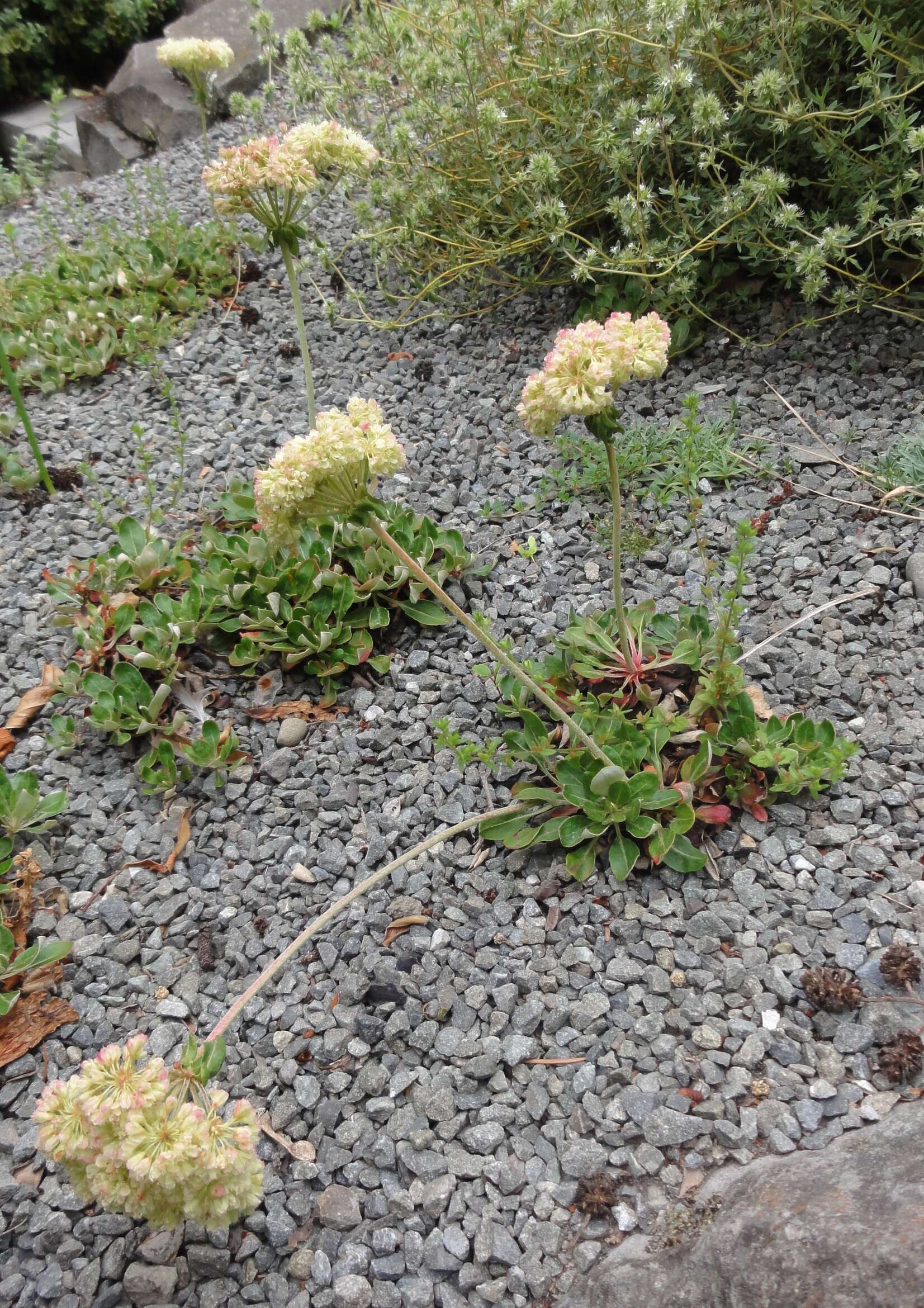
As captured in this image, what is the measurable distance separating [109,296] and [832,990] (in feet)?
14.6

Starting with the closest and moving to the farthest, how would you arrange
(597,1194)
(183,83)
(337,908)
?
(597,1194) → (337,908) → (183,83)

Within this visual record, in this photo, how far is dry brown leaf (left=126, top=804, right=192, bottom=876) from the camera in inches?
98.0

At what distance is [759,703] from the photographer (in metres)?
2.49

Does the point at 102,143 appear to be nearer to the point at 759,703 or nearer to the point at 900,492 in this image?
the point at 900,492

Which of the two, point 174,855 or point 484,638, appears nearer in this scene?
point 484,638

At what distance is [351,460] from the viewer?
1.91 m

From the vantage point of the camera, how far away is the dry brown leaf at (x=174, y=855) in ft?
8.16

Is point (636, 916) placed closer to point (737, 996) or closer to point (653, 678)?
point (737, 996)

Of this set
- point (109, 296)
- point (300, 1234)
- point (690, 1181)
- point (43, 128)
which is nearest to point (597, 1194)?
point (690, 1181)

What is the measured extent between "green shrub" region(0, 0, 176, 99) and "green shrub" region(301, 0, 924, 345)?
596 centimetres

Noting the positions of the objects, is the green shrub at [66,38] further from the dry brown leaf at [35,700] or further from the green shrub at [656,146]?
the dry brown leaf at [35,700]

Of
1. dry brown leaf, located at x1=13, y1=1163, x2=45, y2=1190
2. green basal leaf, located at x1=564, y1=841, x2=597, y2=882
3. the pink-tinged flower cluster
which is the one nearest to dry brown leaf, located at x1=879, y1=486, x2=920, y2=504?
green basal leaf, located at x1=564, y1=841, x2=597, y2=882

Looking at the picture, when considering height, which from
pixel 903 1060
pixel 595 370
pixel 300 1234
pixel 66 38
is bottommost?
pixel 300 1234

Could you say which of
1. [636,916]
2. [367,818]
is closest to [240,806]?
[367,818]
